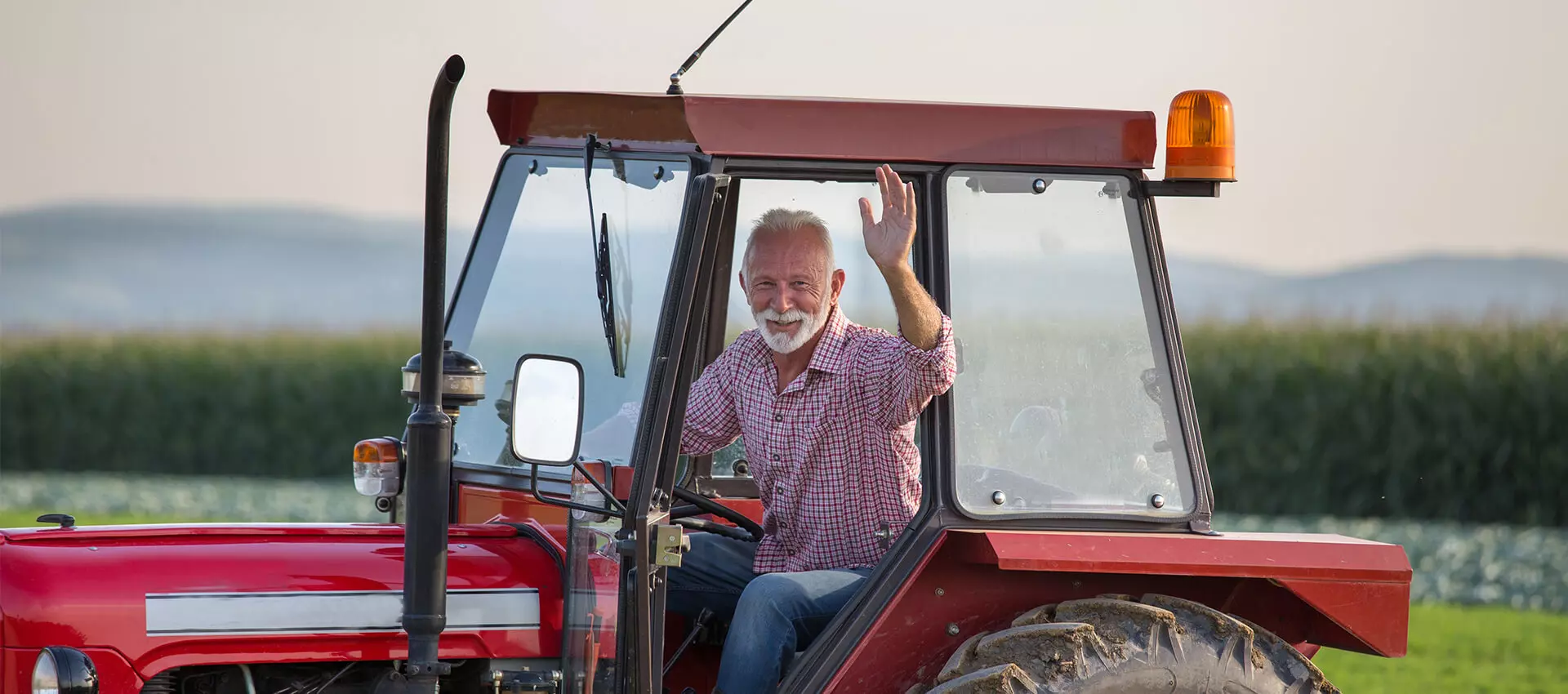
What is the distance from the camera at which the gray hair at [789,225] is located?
4098 mm

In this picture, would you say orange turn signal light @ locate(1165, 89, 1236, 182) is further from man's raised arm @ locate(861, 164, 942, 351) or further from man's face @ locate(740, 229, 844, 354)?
man's face @ locate(740, 229, 844, 354)

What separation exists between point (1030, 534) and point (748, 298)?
1.04 metres

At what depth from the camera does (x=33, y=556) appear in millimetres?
3477

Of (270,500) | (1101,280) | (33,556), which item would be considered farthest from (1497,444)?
(33,556)

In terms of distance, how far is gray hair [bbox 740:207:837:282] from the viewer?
410 centimetres

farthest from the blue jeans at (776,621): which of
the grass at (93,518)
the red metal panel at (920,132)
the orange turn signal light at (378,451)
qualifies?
the grass at (93,518)

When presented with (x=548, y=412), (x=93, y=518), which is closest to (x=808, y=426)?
(x=548, y=412)

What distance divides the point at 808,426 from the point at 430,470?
108 cm

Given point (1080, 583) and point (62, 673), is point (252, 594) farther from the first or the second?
point (1080, 583)

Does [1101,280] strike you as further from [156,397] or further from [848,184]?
[156,397]

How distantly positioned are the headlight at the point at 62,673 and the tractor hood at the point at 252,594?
0.05 metres

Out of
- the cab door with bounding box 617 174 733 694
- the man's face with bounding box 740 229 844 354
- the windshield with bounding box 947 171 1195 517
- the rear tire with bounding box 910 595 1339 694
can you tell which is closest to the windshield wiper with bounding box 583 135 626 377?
the cab door with bounding box 617 174 733 694

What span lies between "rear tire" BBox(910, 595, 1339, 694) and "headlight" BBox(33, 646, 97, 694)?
1.76 metres

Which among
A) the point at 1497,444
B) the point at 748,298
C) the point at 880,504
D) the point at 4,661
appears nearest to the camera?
the point at 4,661
